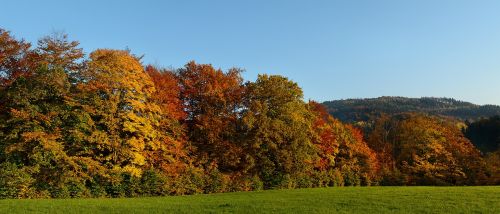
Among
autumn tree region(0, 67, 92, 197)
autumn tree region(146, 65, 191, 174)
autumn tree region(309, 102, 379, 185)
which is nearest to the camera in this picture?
autumn tree region(0, 67, 92, 197)

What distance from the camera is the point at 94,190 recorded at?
38.9 metres

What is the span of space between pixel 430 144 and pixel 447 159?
3407 millimetres

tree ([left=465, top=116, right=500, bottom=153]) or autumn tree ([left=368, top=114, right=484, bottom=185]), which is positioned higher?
tree ([left=465, top=116, right=500, bottom=153])

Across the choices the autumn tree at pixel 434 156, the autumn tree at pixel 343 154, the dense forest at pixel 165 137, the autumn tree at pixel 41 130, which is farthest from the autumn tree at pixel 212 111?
the autumn tree at pixel 434 156

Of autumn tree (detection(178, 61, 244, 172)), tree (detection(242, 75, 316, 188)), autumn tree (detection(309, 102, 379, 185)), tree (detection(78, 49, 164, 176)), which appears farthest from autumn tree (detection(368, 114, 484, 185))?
tree (detection(78, 49, 164, 176))

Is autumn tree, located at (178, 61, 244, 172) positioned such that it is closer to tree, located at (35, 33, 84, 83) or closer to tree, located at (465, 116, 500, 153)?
tree, located at (35, 33, 84, 83)

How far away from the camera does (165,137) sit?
1786 inches

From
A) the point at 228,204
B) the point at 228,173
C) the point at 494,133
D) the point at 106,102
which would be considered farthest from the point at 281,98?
the point at 494,133

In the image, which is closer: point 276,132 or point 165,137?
point 165,137

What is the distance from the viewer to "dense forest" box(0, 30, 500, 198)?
1453 inches

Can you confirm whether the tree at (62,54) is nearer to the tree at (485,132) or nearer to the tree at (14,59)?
the tree at (14,59)

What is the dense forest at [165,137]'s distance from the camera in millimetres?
36906

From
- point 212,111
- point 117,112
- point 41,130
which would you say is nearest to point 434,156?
point 212,111

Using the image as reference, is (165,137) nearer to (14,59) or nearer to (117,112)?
(117,112)
